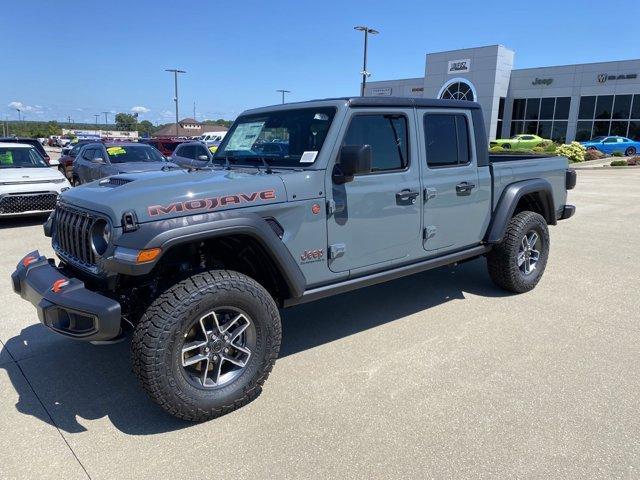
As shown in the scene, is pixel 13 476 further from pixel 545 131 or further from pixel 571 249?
pixel 545 131

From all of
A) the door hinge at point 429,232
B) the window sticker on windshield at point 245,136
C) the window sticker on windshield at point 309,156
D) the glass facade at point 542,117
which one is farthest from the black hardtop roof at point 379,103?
the glass facade at point 542,117

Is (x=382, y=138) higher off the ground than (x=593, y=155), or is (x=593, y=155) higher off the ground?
(x=382, y=138)

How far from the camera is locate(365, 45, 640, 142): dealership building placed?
37125 mm

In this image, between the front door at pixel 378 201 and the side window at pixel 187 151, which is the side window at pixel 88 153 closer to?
the side window at pixel 187 151

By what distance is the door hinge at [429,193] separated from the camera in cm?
404

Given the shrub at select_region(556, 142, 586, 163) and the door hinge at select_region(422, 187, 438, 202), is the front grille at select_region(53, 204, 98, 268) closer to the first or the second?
the door hinge at select_region(422, 187, 438, 202)

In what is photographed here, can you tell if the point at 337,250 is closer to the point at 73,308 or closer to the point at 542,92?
the point at 73,308

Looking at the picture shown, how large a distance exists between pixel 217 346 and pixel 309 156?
1464 mm

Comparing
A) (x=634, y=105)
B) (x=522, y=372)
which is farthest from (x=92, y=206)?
(x=634, y=105)

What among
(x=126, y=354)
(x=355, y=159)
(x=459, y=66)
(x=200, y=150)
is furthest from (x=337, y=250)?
(x=459, y=66)

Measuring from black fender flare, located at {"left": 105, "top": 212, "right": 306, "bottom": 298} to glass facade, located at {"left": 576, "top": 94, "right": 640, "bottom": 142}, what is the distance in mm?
41738

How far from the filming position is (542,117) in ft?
137

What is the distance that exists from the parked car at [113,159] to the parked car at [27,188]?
3.28 ft

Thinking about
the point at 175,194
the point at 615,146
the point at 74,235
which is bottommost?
the point at 74,235
